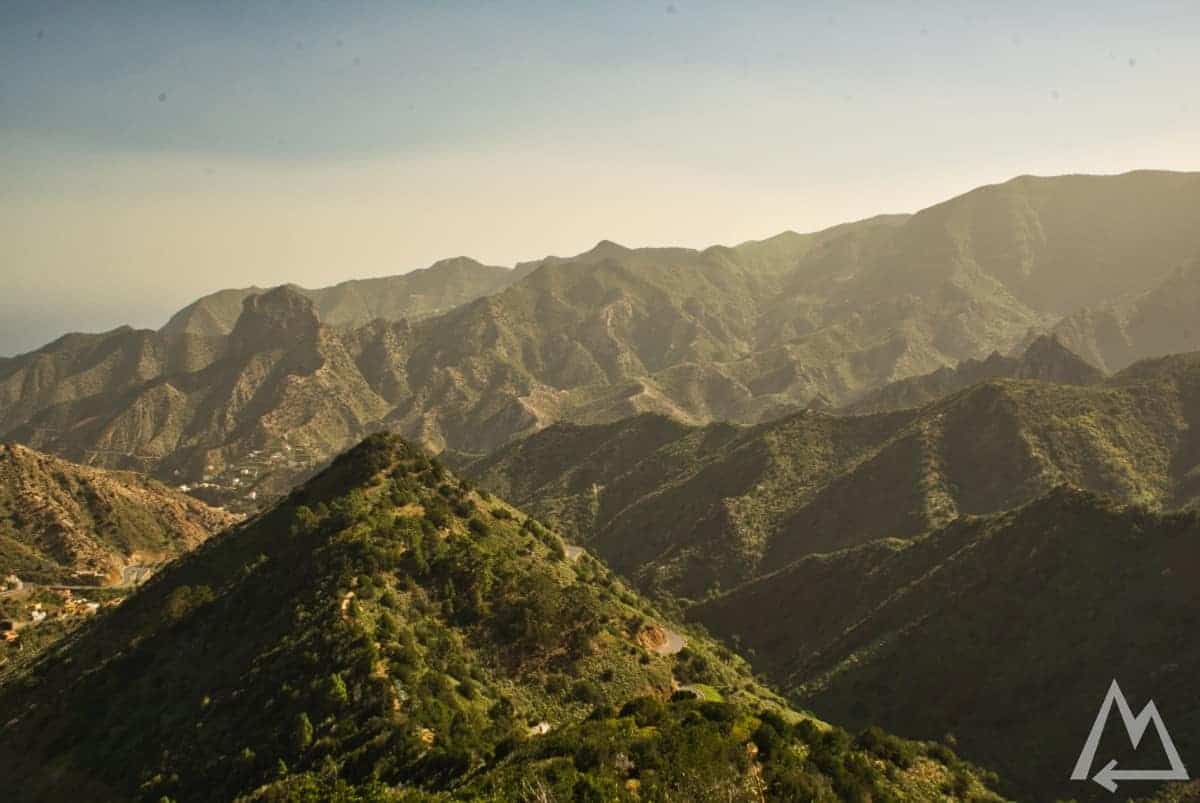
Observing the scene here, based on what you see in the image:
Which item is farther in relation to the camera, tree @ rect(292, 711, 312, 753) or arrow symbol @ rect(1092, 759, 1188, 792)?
arrow symbol @ rect(1092, 759, 1188, 792)

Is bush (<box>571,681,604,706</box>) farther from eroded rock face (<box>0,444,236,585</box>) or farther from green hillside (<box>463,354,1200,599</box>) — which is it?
eroded rock face (<box>0,444,236,585</box>)

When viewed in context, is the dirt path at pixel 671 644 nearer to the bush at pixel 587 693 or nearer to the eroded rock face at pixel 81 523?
the bush at pixel 587 693

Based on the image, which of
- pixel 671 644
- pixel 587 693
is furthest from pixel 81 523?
pixel 587 693

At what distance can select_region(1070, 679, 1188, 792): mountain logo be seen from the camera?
60.4 m

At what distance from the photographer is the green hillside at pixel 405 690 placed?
1677 inches

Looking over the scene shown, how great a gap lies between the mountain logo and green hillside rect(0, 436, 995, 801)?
31.2 feet

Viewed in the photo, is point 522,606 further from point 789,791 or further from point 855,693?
point 855,693

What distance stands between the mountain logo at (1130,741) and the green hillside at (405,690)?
9525mm

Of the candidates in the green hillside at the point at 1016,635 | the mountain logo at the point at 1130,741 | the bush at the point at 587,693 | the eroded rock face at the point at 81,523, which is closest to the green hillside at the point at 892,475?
the green hillside at the point at 1016,635

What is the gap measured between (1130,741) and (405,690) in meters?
55.3

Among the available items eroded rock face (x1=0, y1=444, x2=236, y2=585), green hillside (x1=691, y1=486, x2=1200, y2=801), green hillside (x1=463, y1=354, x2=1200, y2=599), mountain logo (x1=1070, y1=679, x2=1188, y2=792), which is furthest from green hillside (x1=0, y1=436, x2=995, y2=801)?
eroded rock face (x1=0, y1=444, x2=236, y2=585)

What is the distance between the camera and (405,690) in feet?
176

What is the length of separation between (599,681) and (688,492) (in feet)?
333

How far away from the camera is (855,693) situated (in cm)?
8531
